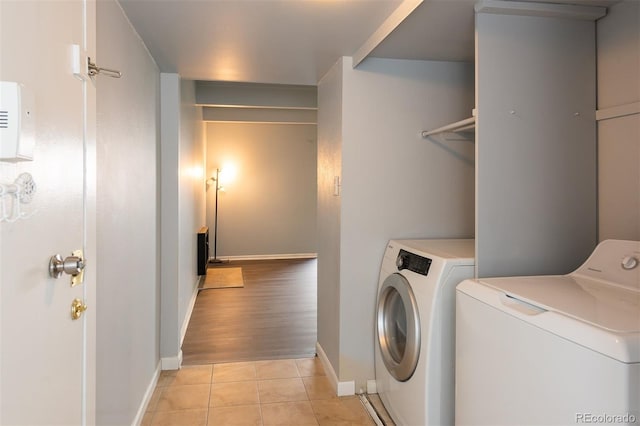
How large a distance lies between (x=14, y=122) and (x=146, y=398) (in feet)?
7.15

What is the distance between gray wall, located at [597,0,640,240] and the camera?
66.7 inches

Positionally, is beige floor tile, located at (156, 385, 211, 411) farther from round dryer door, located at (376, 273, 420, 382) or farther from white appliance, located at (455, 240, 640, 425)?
white appliance, located at (455, 240, 640, 425)

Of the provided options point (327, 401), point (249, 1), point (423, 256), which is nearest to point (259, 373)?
point (327, 401)

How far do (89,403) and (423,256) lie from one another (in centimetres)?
150

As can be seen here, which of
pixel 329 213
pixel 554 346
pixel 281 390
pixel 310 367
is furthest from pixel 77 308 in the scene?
pixel 310 367

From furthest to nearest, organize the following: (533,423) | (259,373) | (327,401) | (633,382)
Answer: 1. (259,373)
2. (327,401)
3. (533,423)
4. (633,382)

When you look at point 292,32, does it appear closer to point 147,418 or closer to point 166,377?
point 147,418

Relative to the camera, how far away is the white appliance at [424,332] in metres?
1.93

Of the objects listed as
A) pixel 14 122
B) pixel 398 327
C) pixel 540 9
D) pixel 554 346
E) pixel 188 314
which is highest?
pixel 540 9

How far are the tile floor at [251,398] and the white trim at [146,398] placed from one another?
0.11 feet

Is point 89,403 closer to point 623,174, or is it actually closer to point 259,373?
point 259,373

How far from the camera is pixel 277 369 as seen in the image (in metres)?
3.08

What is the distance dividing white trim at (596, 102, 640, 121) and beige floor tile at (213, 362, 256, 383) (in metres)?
2.51

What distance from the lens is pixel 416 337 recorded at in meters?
2.02
